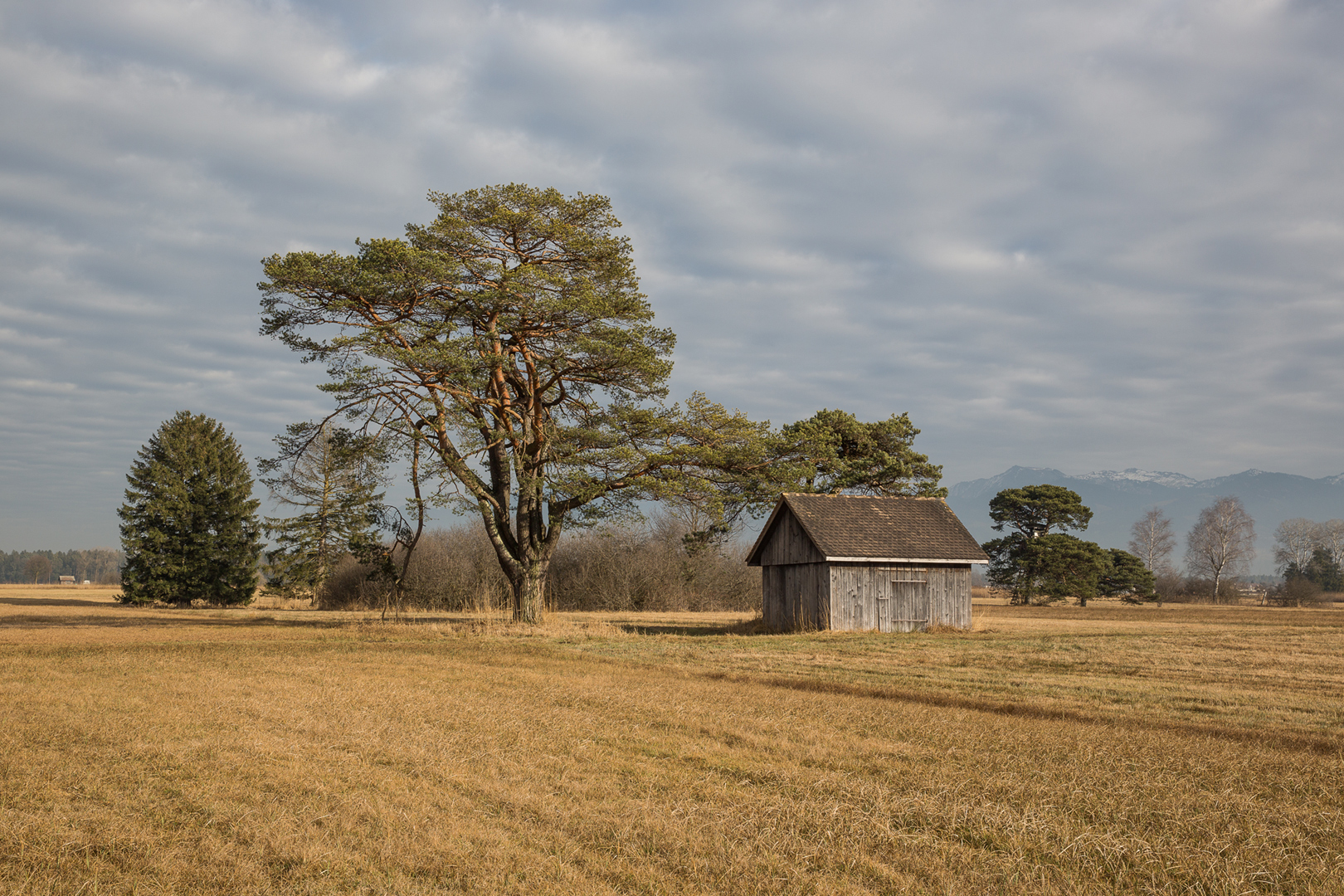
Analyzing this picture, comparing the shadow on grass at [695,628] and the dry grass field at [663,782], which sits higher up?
the dry grass field at [663,782]

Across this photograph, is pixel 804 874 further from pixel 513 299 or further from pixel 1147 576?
pixel 1147 576

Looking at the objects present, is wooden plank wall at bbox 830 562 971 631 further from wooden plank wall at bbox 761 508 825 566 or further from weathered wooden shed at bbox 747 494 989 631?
wooden plank wall at bbox 761 508 825 566

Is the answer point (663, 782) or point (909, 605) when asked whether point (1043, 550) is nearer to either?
point (909, 605)

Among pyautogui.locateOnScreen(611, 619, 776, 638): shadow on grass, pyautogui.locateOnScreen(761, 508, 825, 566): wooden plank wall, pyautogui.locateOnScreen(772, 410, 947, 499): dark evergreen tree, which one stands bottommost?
pyautogui.locateOnScreen(611, 619, 776, 638): shadow on grass

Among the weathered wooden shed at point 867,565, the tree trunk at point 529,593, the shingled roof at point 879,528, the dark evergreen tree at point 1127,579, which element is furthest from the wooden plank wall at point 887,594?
the dark evergreen tree at point 1127,579

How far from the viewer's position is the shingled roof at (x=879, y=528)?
28.0 meters

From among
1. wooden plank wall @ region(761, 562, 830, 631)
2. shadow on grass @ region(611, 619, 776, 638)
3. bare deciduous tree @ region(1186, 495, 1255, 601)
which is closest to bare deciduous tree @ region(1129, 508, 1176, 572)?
bare deciduous tree @ region(1186, 495, 1255, 601)

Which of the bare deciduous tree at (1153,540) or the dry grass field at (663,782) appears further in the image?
the bare deciduous tree at (1153,540)

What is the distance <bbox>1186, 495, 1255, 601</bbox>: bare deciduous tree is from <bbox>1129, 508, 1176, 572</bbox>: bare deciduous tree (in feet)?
12.4

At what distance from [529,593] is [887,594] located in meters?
11.7

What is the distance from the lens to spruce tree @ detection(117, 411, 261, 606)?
143 ft

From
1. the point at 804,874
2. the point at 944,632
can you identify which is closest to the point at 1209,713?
the point at 804,874

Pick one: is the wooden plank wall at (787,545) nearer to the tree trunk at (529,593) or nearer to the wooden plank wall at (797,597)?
the wooden plank wall at (797,597)

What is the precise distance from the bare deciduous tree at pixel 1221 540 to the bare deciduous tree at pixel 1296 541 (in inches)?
714
